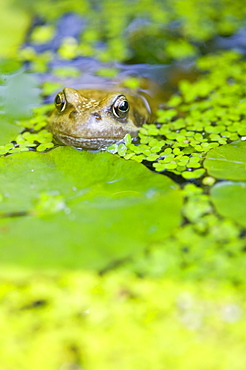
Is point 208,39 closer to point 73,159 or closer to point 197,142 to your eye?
point 197,142

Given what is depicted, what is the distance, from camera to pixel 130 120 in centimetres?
244

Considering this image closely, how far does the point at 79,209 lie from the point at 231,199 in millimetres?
674

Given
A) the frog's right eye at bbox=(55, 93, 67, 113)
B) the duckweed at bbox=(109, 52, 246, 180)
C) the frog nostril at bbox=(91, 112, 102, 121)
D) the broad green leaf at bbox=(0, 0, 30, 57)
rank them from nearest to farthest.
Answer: the duckweed at bbox=(109, 52, 246, 180) → the frog nostril at bbox=(91, 112, 102, 121) → the frog's right eye at bbox=(55, 93, 67, 113) → the broad green leaf at bbox=(0, 0, 30, 57)

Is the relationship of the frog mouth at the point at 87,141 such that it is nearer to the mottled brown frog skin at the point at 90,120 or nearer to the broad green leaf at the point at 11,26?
the mottled brown frog skin at the point at 90,120

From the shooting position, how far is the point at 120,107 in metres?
2.29

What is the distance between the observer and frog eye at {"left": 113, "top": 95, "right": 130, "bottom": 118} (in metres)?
2.27

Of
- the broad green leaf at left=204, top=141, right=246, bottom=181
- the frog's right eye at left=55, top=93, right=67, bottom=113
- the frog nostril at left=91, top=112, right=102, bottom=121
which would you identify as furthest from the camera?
the frog's right eye at left=55, top=93, right=67, bottom=113

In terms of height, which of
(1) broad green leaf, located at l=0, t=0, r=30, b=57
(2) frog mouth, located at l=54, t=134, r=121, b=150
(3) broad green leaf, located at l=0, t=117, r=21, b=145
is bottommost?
(2) frog mouth, located at l=54, t=134, r=121, b=150

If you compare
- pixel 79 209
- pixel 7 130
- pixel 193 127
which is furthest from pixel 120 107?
pixel 79 209

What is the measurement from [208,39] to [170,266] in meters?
2.97

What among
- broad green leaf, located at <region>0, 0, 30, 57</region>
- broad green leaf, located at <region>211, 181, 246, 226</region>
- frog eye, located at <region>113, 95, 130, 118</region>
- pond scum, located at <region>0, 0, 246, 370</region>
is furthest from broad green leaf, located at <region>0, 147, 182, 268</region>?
broad green leaf, located at <region>0, 0, 30, 57</region>

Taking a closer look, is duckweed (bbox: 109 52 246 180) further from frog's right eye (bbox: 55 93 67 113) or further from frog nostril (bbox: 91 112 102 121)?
frog's right eye (bbox: 55 93 67 113)

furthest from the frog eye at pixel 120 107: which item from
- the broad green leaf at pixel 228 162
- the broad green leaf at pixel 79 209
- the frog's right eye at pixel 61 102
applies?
the broad green leaf at pixel 228 162

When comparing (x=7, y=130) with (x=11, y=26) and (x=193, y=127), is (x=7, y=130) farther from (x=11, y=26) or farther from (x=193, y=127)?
(x=11, y=26)
